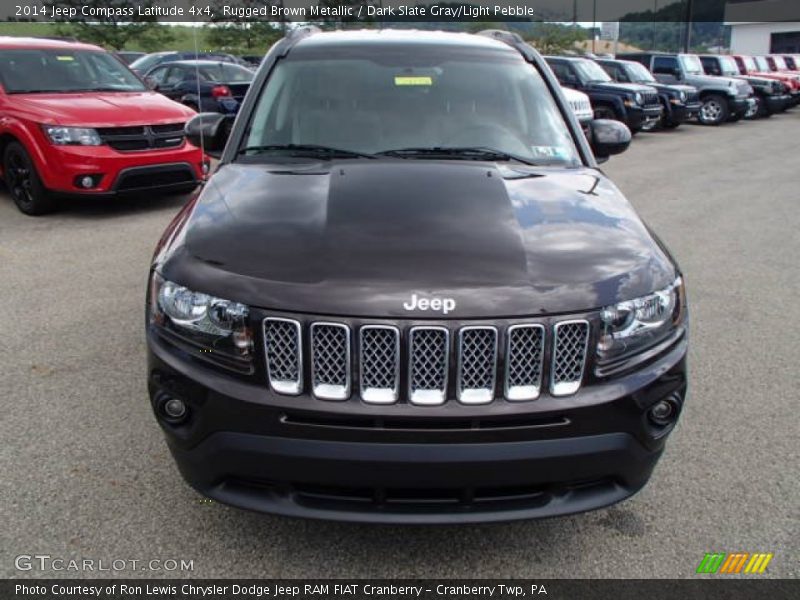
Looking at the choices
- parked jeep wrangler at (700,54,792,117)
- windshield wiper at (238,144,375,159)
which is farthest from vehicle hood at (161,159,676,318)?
parked jeep wrangler at (700,54,792,117)

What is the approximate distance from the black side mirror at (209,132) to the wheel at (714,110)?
21894 mm

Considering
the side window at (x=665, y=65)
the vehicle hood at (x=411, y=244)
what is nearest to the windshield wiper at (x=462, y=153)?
the vehicle hood at (x=411, y=244)

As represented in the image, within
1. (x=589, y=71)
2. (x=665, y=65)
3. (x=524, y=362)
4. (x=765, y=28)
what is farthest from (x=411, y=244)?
(x=765, y=28)

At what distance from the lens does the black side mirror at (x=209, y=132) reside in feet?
13.5

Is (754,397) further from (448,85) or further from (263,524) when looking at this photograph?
(263,524)

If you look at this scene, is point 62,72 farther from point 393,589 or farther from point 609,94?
point 609,94

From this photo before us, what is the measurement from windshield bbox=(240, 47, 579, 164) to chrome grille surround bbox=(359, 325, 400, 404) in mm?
1394

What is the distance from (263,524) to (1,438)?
59.0 inches

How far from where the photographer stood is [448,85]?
12.4 ft

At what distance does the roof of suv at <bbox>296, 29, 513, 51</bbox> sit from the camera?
4074mm

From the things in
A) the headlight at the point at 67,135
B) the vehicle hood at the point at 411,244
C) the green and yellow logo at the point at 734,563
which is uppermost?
the vehicle hood at the point at 411,244

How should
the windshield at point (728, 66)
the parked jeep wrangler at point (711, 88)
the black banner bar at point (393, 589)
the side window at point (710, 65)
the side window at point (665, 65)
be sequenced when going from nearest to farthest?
the black banner bar at point (393, 589) → the parked jeep wrangler at point (711, 88) → the side window at point (665, 65) → the side window at point (710, 65) → the windshield at point (728, 66)

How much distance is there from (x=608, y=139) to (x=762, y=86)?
25006 mm

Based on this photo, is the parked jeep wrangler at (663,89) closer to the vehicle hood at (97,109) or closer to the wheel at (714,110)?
the wheel at (714,110)
